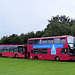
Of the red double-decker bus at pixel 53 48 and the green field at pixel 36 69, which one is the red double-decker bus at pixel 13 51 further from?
the green field at pixel 36 69

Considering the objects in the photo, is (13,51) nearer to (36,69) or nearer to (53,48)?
(53,48)

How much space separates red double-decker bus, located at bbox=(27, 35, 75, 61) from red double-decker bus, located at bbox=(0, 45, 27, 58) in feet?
15.4

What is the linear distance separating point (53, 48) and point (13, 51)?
14011mm

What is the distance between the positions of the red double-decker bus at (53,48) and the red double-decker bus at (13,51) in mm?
4693

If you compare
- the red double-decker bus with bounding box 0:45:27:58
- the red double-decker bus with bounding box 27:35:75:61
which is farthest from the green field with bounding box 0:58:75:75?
the red double-decker bus with bounding box 0:45:27:58

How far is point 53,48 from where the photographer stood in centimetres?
2981

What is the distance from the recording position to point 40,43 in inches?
1260

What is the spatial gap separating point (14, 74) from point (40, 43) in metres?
19.7

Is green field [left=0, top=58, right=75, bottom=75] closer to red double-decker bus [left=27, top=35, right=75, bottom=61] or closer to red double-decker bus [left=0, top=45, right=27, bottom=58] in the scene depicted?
red double-decker bus [left=27, top=35, right=75, bottom=61]

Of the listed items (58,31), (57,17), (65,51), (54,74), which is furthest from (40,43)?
(57,17)

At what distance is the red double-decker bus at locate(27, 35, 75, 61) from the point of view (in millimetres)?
27922

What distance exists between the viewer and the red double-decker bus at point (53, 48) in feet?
91.6

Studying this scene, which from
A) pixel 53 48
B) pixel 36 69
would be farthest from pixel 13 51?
pixel 36 69

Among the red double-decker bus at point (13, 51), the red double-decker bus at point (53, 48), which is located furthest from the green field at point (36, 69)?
the red double-decker bus at point (13, 51)
